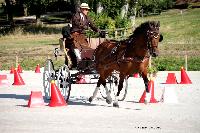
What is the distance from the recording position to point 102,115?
39.0 feet

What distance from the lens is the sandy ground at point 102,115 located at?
1030 centimetres

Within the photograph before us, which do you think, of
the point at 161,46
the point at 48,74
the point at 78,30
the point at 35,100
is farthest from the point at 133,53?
the point at 161,46

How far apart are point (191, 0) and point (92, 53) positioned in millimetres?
68324

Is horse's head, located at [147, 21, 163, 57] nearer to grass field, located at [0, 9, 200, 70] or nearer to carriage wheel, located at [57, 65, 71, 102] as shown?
carriage wheel, located at [57, 65, 71, 102]


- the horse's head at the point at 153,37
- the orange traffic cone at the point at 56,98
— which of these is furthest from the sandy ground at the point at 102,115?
the horse's head at the point at 153,37

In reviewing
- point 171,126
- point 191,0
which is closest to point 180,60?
point 171,126

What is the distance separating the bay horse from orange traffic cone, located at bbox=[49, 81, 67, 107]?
1.15 m

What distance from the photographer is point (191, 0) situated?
80188mm

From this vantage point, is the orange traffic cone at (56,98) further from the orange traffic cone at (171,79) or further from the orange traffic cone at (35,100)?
the orange traffic cone at (171,79)

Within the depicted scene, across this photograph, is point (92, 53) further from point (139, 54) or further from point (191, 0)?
point (191, 0)

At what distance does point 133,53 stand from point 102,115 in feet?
5.98

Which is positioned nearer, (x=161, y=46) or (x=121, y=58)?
(x=121, y=58)

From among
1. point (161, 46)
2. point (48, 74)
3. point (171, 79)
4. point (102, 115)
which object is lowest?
point (161, 46)

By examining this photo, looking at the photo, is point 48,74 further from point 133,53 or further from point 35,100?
point 133,53
